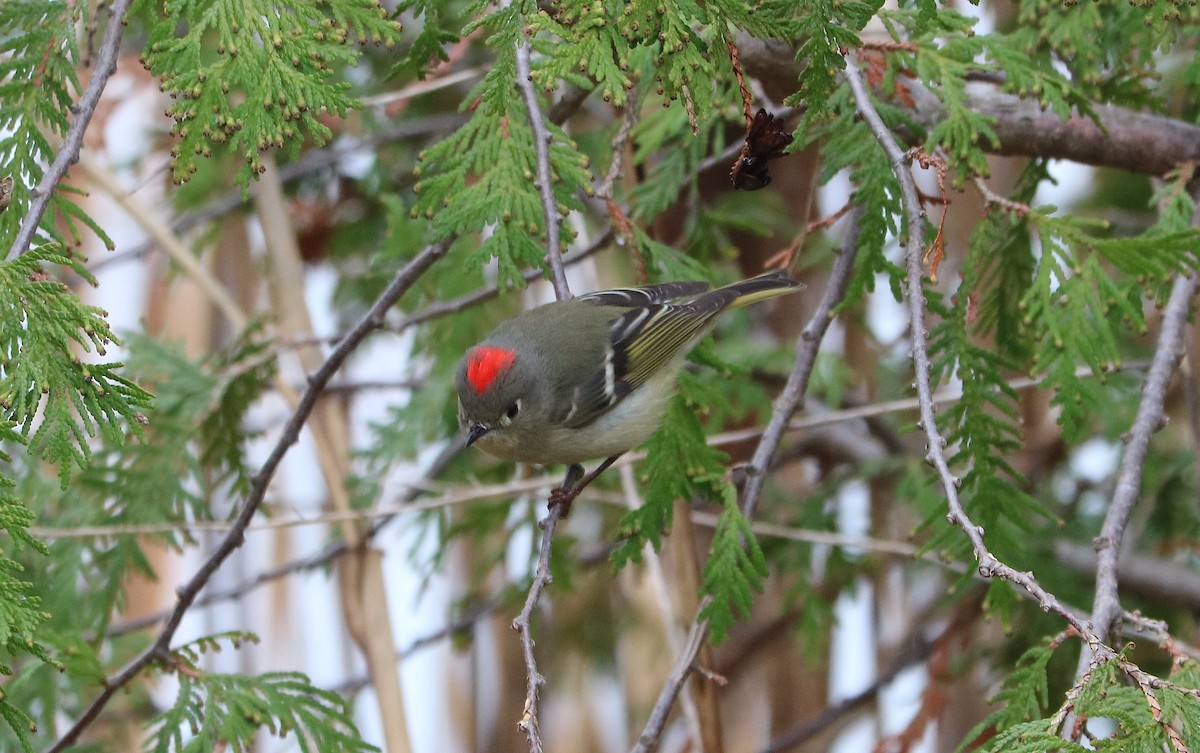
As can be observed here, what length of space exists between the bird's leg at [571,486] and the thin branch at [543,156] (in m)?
0.44

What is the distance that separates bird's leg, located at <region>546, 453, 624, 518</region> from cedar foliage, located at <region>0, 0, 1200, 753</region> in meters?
0.11

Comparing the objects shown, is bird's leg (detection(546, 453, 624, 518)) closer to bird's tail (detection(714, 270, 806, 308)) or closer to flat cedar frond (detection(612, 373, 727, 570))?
flat cedar frond (detection(612, 373, 727, 570))

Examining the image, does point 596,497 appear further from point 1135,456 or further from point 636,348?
point 1135,456

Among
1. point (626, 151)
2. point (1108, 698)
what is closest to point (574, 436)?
point (626, 151)

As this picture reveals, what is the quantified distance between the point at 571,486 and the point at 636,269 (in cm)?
42

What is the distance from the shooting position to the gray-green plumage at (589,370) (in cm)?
219

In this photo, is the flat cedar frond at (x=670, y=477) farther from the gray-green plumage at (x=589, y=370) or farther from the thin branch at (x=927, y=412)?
the thin branch at (x=927, y=412)

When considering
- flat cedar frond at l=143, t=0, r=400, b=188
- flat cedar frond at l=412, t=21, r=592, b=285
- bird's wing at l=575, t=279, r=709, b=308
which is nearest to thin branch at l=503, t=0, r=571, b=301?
flat cedar frond at l=412, t=21, r=592, b=285

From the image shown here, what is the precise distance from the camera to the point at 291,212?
3.50 metres

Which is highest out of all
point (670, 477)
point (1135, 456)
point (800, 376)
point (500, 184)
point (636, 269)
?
point (636, 269)

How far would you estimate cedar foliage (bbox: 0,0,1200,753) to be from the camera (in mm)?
1302

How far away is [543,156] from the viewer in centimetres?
161

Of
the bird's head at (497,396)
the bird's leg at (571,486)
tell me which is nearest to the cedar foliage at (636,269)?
the bird's leg at (571,486)

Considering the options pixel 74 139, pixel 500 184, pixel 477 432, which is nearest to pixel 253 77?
pixel 74 139
